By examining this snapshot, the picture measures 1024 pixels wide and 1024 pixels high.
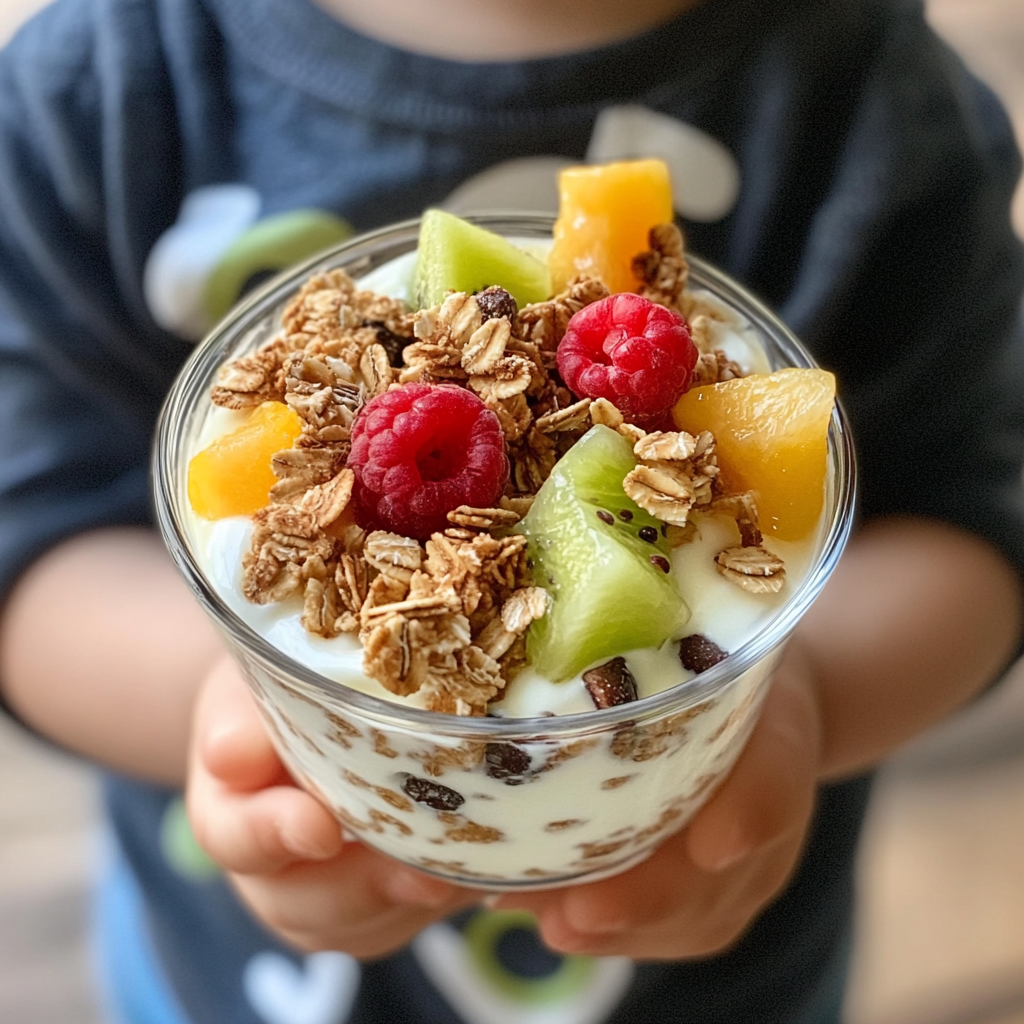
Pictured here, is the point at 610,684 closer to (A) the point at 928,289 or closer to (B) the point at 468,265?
(B) the point at 468,265

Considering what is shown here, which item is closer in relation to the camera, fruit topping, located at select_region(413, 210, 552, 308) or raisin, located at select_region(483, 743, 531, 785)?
raisin, located at select_region(483, 743, 531, 785)

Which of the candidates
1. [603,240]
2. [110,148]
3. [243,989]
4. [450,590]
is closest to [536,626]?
[450,590]

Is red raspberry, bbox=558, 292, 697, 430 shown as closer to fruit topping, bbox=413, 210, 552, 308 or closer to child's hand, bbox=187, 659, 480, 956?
fruit topping, bbox=413, 210, 552, 308

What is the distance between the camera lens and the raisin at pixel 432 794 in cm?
52

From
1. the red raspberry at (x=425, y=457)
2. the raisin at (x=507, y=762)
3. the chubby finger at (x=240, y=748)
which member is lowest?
the chubby finger at (x=240, y=748)

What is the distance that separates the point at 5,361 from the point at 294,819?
0.55 metres

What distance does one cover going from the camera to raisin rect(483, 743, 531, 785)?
48 cm

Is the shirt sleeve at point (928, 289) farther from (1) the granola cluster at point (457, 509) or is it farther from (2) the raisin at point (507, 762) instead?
(2) the raisin at point (507, 762)

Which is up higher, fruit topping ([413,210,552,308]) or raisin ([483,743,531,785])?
fruit topping ([413,210,552,308])

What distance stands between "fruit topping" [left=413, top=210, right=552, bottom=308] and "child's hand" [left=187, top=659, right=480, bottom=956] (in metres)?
0.28

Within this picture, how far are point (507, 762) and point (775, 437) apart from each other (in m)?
0.20

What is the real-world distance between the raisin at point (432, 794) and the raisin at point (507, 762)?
4 cm

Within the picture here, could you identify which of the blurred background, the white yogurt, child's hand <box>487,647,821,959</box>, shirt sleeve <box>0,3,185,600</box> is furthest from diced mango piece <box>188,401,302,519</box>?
the blurred background

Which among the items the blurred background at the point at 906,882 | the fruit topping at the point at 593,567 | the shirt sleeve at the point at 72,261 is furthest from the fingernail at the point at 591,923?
the blurred background at the point at 906,882
